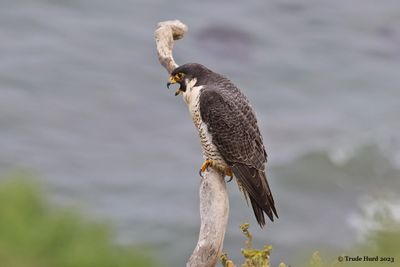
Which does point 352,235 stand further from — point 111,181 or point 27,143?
point 27,143

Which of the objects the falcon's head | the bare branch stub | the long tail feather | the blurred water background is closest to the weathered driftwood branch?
the long tail feather

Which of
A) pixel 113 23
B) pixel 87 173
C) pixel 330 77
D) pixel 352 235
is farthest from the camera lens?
pixel 113 23

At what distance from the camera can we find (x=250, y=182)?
675cm

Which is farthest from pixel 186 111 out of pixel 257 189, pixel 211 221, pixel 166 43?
pixel 211 221

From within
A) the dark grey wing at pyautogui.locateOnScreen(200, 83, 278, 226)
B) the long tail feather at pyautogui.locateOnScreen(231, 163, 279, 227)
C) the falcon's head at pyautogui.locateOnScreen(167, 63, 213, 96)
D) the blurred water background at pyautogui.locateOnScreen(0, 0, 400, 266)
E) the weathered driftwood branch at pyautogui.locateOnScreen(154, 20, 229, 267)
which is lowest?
the weathered driftwood branch at pyautogui.locateOnScreen(154, 20, 229, 267)

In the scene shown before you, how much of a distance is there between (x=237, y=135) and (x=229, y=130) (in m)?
0.07

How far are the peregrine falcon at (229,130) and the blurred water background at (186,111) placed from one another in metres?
8.19

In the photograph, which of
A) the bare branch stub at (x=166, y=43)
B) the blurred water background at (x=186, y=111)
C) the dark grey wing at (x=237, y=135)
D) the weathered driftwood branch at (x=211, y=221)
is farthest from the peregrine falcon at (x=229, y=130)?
the blurred water background at (x=186, y=111)

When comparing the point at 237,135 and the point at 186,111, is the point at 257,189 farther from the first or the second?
the point at 186,111

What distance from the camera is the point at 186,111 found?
2134 cm

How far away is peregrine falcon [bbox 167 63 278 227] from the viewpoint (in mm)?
6738

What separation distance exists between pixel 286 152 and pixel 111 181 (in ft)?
12.1

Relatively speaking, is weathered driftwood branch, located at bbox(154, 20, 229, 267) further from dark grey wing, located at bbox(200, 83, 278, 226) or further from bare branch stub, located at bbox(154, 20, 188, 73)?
bare branch stub, located at bbox(154, 20, 188, 73)

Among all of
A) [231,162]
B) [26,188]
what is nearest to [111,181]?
[26,188]
